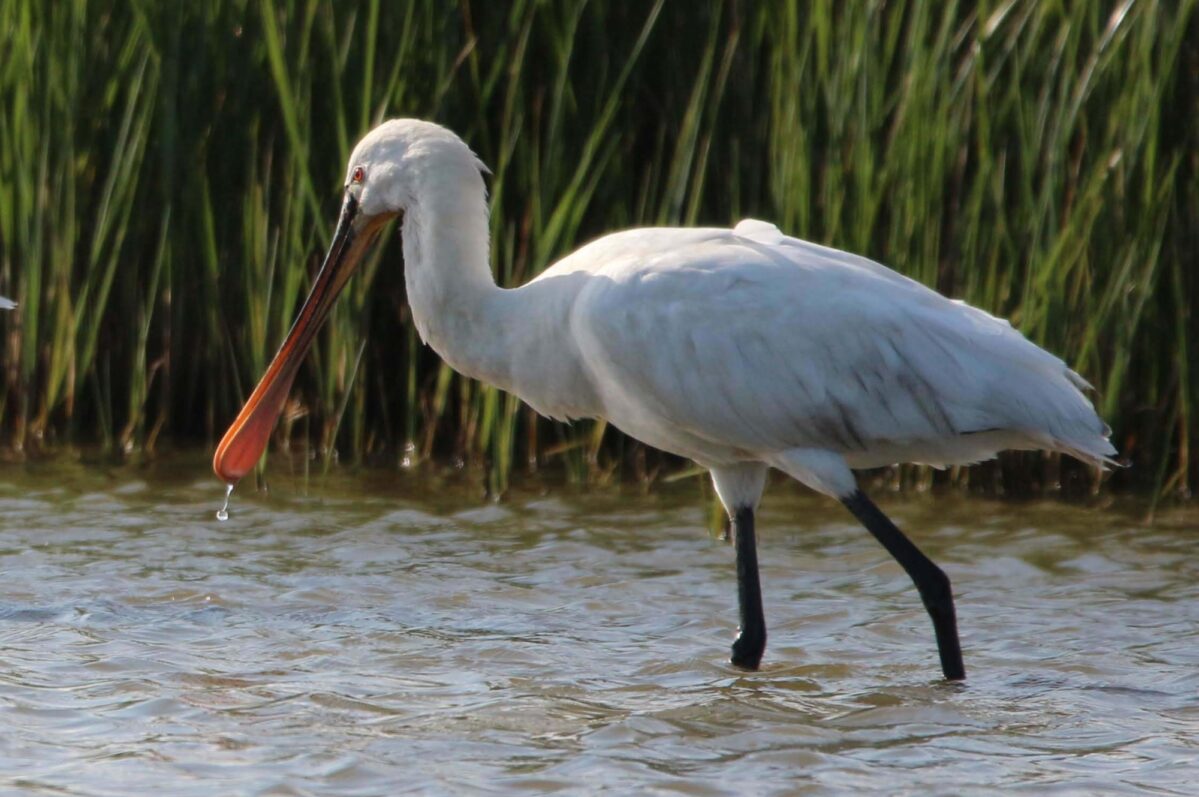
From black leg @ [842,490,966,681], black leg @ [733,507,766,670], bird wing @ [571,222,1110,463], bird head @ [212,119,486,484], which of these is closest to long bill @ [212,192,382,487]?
bird head @ [212,119,486,484]

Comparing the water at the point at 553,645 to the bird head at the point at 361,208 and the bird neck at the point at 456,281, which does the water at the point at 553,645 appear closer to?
the bird head at the point at 361,208

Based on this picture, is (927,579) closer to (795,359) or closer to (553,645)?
(795,359)

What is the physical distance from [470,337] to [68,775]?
Answer: 1774 millimetres

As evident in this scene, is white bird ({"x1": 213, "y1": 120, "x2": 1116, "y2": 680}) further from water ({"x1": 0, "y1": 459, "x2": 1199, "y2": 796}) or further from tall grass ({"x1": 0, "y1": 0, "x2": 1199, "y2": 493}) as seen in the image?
tall grass ({"x1": 0, "y1": 0, "x2": 1199, "y2": 493})

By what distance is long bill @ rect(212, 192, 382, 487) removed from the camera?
6.23 m

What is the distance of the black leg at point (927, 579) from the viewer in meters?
5.71

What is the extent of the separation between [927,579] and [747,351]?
820mm

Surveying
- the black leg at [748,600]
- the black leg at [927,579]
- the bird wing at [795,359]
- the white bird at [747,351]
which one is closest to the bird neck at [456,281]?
the white bird at [747,351]

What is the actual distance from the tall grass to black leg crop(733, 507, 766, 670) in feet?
5.30

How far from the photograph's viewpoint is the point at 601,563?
7043 millimetres

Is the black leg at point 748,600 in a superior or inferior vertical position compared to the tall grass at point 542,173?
inferior

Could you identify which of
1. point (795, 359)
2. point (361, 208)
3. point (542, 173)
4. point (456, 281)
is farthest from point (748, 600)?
point (542, 173)

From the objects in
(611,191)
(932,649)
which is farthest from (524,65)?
(932,649)

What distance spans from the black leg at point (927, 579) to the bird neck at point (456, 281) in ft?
3.49
